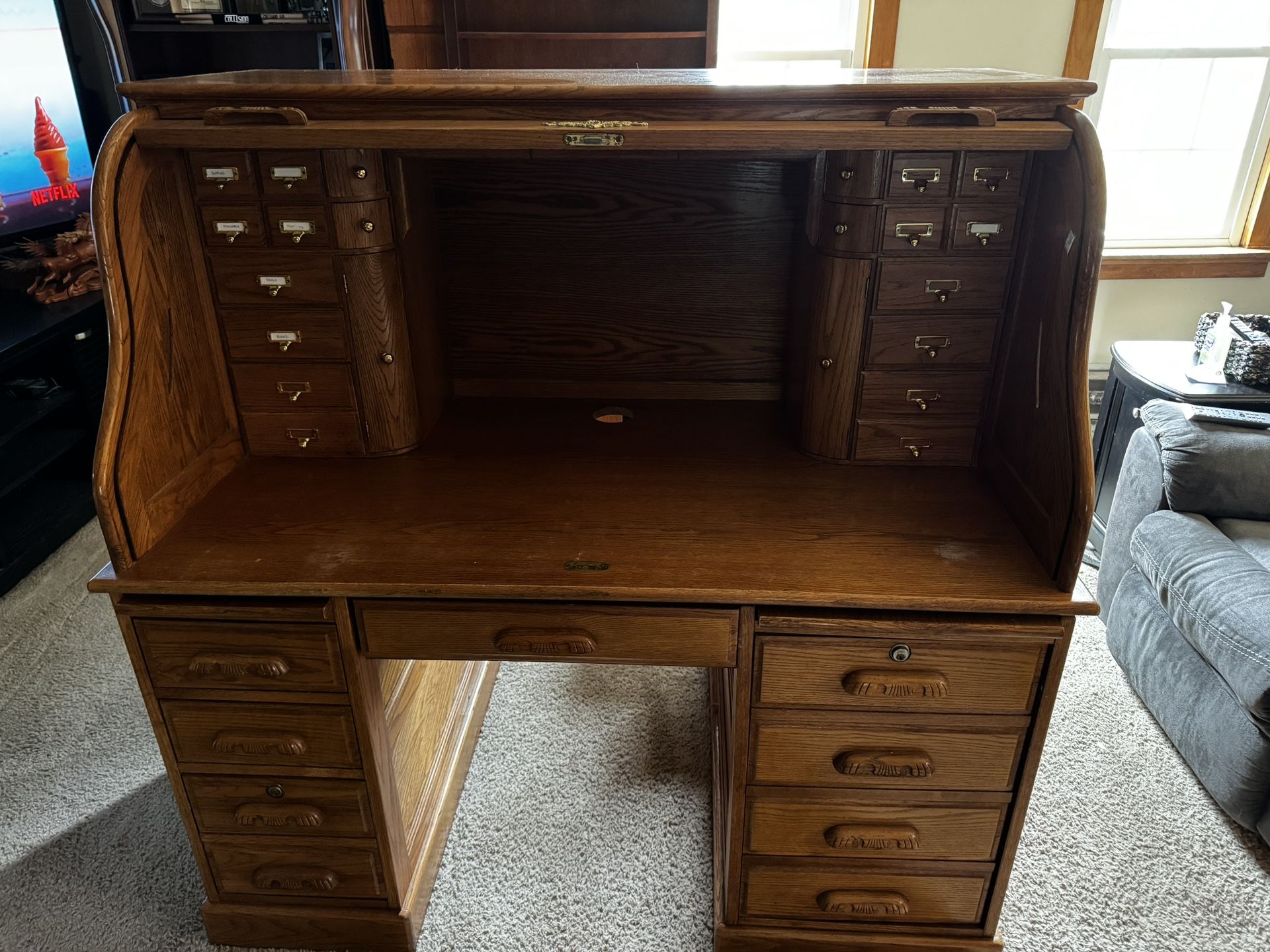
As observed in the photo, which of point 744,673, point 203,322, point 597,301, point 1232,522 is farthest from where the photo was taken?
point 1232,522

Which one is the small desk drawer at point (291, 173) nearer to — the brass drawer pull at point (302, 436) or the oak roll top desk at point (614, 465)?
the oak roll top desk at point (614, 465)

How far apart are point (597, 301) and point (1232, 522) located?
5.06ft

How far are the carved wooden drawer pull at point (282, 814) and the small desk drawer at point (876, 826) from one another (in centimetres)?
67

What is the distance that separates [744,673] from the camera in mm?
1193

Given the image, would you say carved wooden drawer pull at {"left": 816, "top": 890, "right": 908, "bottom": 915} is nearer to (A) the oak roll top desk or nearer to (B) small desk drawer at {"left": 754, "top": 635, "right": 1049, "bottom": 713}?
(A) the oak roll top desk

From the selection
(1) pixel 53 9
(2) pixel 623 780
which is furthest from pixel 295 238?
(1) pixel 53 9

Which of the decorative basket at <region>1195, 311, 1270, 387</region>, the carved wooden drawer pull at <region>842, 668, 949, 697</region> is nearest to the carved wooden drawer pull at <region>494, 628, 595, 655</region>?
the carved wooden drawer pull at <region>842, 668, 949, 697</region>

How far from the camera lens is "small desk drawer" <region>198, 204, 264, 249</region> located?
1269 mm

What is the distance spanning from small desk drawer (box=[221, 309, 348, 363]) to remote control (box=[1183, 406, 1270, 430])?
6.16ft

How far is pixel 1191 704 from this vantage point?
1.80m

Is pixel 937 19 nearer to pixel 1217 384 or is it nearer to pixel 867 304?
pixel 1217 384

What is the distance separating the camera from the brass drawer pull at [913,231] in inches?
48.8

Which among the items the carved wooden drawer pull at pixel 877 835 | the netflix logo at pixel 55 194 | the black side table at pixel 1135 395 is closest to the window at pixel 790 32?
the black side table at pixel 1135 395

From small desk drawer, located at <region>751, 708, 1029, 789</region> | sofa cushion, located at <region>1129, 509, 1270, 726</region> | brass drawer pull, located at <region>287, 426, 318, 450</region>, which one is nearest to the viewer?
small desk drawer, located at <region>751, 708, 1029, 789</region>
